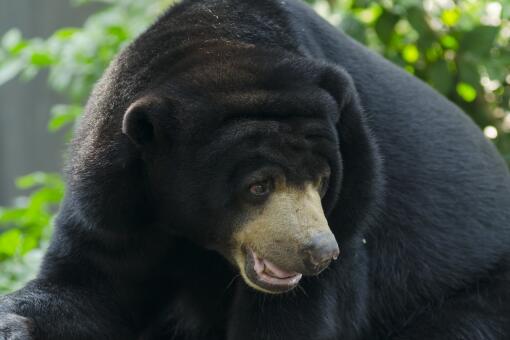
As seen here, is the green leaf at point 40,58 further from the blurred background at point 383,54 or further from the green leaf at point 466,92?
the green leaf at point 466,92

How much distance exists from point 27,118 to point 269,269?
7.90 metres

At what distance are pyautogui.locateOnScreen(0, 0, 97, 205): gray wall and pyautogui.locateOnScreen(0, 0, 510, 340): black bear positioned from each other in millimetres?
6762

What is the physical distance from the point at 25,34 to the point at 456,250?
746 centimetres

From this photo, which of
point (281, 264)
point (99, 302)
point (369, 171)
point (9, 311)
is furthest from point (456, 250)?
point (9, 311)

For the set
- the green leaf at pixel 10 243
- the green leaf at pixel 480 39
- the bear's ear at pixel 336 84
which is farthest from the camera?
the green leaf at pixel 10 243

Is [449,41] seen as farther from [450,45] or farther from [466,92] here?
[466,92]

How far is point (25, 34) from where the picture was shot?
458 inches

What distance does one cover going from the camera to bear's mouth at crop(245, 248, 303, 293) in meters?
4.28

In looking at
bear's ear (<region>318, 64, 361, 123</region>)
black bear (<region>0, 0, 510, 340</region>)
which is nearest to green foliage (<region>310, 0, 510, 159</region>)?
black bear (<region>0, 0, 510, 340</region>)

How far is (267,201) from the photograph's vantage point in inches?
169

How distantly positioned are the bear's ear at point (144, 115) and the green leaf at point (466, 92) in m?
3.76

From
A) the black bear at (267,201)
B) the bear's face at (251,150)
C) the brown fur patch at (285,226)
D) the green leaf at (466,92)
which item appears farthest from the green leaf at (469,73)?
the brown fur patch at (285,226)

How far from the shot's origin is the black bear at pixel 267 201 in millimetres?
4254

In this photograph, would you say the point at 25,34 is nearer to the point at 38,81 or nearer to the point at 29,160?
the point at 38,81
